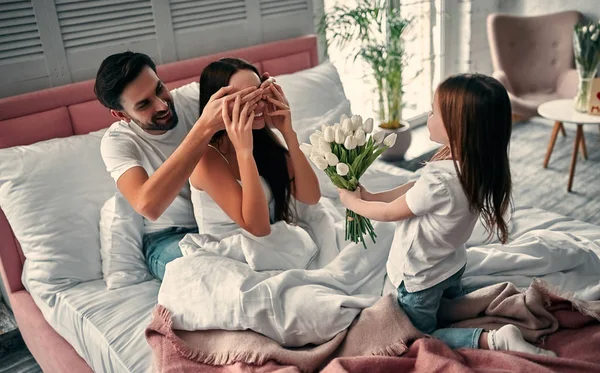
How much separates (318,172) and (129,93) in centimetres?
92

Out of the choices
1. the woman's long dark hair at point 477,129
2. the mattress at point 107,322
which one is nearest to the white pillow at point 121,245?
the mattress at point 107,322

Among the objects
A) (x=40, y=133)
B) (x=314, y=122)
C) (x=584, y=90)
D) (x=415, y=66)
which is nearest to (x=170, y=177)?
(x=40, y=133)

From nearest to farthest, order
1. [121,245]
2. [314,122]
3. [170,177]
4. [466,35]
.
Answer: [170,177], [121,245], [314,122], [466,35]

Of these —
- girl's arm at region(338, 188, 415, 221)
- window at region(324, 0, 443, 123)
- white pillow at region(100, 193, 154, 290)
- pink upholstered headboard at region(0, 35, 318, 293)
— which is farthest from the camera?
window at region(324, 0, 443, 123)

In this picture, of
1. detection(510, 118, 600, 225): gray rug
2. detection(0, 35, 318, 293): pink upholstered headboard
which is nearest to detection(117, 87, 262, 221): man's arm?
detection(0, 35, 318, 293): pink upholstered headboard

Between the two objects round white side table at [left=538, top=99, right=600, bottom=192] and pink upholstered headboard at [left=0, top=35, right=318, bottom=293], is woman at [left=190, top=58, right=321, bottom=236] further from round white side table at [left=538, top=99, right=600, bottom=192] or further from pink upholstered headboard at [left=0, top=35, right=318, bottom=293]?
round white side table at [left=538, top=99, right=600, bottom=192]

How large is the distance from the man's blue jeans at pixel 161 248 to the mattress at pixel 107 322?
0.07m

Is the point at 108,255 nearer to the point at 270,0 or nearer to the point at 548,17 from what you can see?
the point at 270,0

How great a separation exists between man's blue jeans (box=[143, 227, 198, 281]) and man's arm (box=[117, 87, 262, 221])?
0.77ft

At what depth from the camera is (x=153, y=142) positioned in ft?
6.46

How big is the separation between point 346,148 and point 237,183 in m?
0.37

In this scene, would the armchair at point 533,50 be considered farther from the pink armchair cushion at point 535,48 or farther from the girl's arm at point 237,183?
the girl's arm at point 237,183

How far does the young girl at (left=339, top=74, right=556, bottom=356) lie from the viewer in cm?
133

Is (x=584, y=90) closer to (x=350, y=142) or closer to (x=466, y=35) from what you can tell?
(x=466, y=35)
